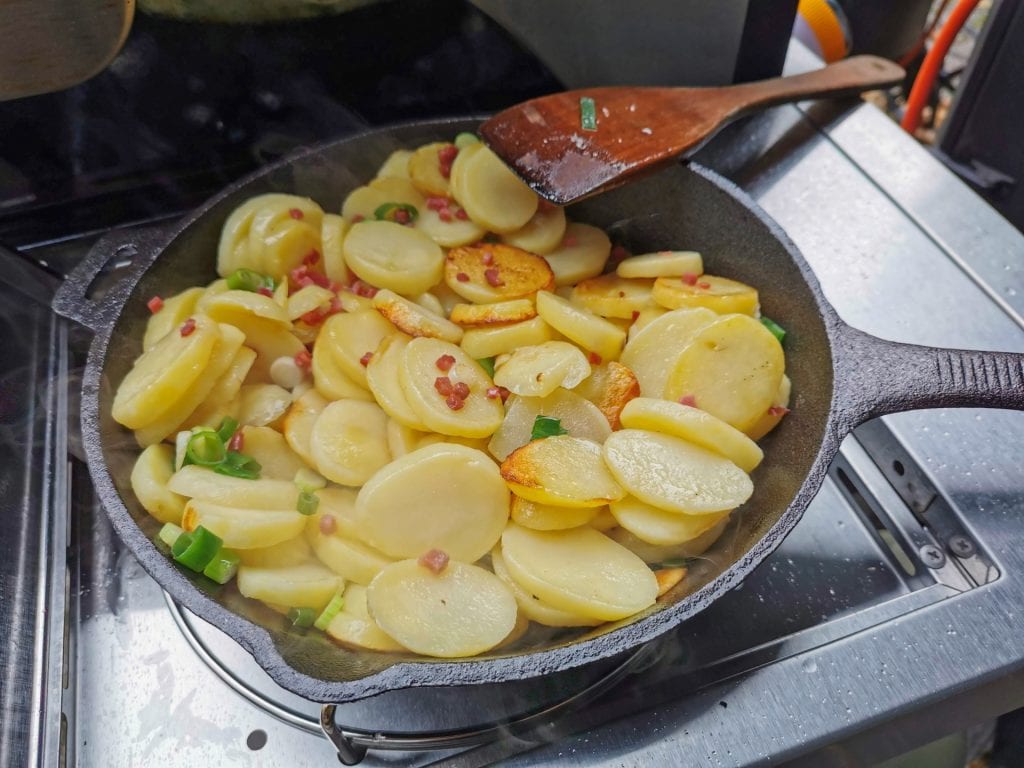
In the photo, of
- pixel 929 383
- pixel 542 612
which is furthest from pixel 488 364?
pixel 929 383

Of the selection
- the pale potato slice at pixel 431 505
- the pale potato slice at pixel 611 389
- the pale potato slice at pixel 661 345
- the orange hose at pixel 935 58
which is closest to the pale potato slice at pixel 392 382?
the pale potato slice at pixel 431 505

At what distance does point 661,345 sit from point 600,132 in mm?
612

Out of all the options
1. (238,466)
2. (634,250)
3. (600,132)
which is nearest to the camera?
(238,466)

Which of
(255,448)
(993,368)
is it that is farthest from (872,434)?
(255,448)

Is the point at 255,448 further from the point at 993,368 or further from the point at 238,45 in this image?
the point at 993,368

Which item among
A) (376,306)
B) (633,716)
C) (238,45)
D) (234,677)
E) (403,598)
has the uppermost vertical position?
(238,45)

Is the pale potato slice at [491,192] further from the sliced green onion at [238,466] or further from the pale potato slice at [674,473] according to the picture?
the sliced green onion at [238,466]

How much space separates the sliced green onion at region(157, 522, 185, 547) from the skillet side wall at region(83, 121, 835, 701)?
0.16 ft

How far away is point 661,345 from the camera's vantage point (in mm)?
1666

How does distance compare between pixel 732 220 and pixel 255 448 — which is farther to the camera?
pixel 732 220

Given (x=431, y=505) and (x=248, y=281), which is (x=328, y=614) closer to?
(x=431, y=505)

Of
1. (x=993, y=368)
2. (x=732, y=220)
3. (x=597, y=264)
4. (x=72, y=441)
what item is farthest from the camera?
(x=597, y=264)

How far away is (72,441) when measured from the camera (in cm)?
170

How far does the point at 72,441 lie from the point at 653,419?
1338mm
